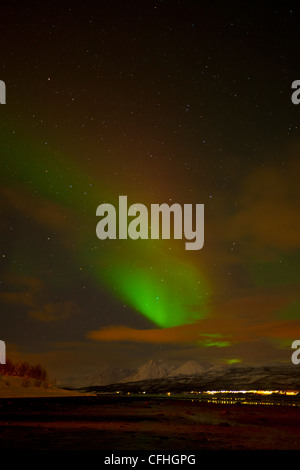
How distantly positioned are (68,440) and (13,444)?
278 centimetres

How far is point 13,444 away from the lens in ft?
68.0

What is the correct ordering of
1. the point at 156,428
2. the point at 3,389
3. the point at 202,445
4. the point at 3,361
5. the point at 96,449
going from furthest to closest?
1. the point at 3,361
2. the point at 3,389
3. the point at 156,428
4. the point at 202,445
5. the point at 96,449

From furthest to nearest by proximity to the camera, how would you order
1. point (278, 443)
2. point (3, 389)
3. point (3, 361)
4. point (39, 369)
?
point (39, 369), point (3, 361), point (3, 389), point (278, 443)

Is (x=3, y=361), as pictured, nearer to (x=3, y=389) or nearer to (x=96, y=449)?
(x=3, y=389)

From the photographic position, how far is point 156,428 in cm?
2947

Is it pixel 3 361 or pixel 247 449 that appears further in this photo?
pixel 3 361

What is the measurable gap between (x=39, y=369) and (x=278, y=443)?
152 meters

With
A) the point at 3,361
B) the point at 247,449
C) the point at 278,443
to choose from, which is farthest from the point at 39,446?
A: the point at 3,361
